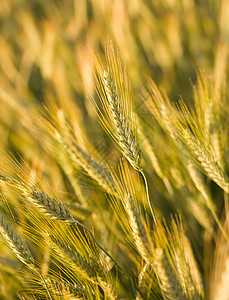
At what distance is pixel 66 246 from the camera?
1.95 feet

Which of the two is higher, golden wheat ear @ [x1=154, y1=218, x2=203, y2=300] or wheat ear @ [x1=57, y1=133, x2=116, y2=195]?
wheat ear @ [x1=57, y1=133, x2=116, y2=195]

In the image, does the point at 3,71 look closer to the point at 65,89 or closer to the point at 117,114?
the point at 65,89

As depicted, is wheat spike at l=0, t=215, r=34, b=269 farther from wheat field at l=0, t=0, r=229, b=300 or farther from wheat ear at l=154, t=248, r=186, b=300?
wheat ear at l=154, t=248, r=186, b=300

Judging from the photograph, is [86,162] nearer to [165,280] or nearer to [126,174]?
[126,174]

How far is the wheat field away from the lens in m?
0.57

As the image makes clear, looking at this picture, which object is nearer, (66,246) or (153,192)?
(66,246)

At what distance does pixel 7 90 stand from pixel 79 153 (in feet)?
3.08

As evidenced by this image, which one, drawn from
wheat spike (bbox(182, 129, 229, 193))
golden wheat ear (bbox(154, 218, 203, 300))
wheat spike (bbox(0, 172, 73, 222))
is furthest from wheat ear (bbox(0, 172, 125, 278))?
wheat spike (bbox(182, 129, 229, 193))

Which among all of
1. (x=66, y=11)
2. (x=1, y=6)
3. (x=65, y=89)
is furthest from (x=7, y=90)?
(x=1, y=6)

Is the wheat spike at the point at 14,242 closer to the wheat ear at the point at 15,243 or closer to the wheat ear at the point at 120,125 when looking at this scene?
the wheat ear at the point at 15,243

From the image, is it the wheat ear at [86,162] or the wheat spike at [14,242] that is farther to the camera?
the wheat ear at [86,162]

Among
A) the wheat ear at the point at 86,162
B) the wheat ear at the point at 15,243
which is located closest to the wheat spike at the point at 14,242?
the wheat ear at the point at 15,243

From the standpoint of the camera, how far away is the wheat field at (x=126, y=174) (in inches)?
22.5

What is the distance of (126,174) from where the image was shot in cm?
54
